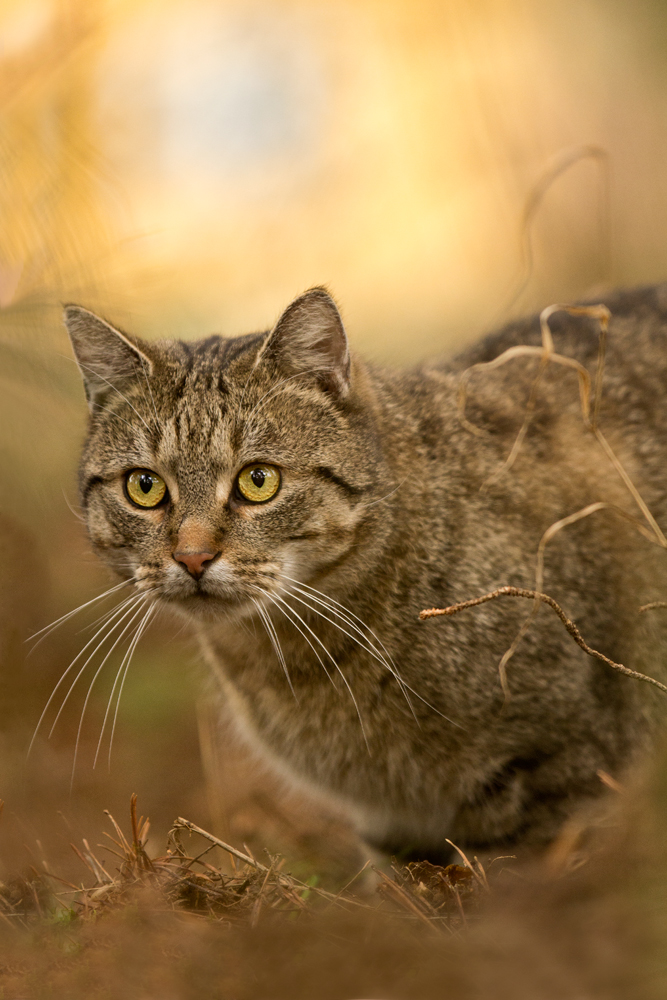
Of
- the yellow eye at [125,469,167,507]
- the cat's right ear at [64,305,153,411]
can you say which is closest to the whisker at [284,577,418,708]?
the yellow eye at [125,469,167,507]

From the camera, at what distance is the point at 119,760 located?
408cm

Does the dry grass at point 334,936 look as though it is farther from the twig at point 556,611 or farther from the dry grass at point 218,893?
the twig at point 556,611

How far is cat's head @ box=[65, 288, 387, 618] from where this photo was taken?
2.56m

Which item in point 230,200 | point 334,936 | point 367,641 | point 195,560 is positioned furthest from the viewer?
point 230,200

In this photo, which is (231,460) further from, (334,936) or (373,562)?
(334,936)

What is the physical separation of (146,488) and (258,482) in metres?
0.41

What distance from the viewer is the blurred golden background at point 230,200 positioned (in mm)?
3068

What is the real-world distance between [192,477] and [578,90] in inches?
143

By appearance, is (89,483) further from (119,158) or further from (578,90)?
(578,90)

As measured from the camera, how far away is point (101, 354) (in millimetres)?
2938

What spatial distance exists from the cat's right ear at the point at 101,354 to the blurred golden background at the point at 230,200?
0.21 meters

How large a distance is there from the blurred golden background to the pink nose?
846 millimetres

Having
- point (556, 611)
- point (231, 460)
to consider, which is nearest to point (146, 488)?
point (231, 460)

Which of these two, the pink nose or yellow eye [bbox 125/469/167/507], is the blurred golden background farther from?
the pink nose
